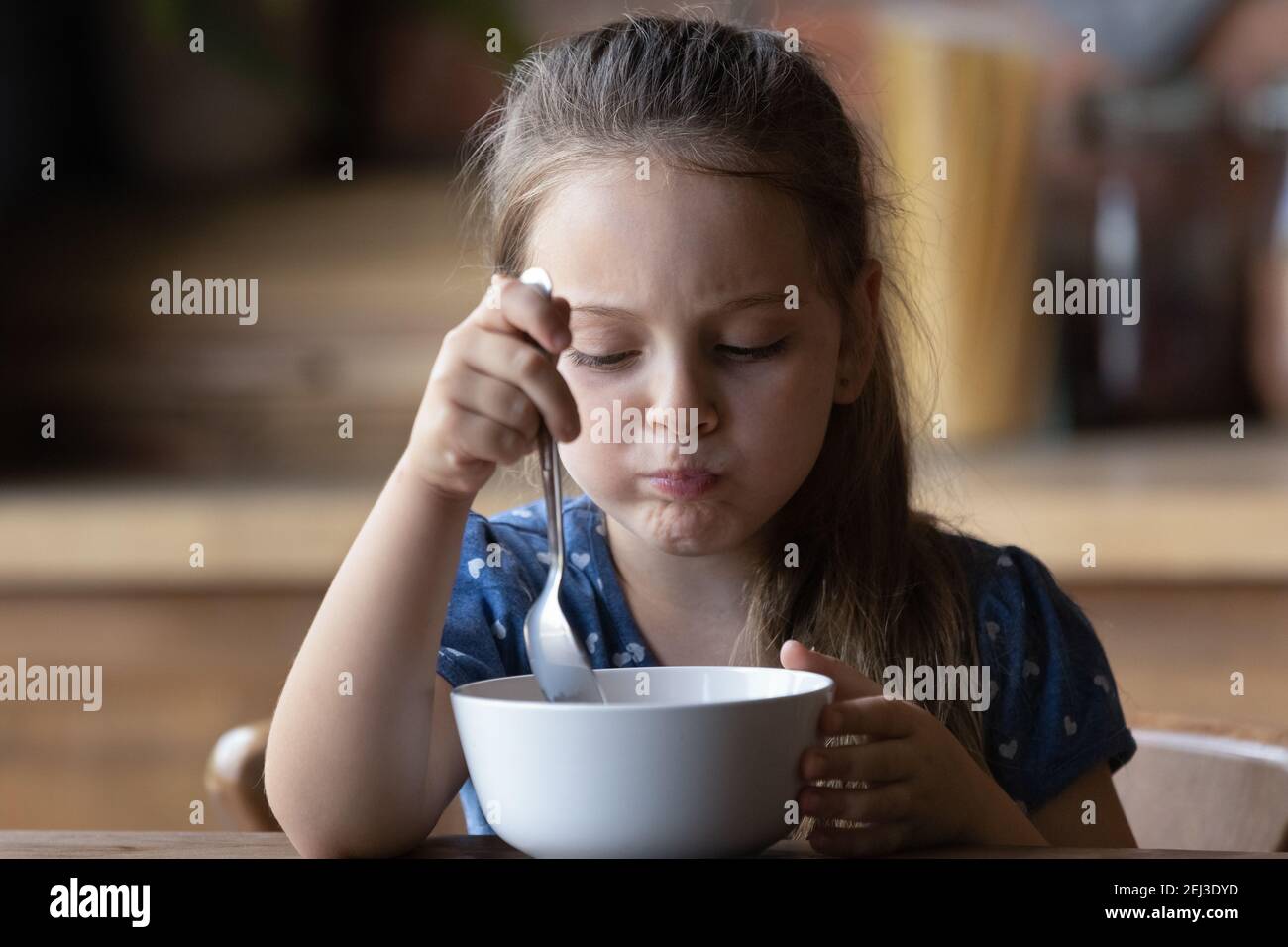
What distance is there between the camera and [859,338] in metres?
1.01

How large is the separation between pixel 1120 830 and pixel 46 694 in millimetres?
1595

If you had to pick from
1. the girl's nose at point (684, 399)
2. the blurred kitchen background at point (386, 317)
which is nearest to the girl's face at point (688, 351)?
the girl's nose at point (684, 399)

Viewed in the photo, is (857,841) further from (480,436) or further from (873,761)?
(480,436)

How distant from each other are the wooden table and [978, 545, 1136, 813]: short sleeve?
1.08 ft

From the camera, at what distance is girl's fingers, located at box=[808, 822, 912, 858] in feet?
2.04

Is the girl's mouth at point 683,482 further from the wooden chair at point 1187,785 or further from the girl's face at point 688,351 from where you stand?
the wooden chair at point 1187,785

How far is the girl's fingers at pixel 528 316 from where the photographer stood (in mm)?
624

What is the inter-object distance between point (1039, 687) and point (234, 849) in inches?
22.8

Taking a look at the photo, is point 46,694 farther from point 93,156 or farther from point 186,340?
point 93,156

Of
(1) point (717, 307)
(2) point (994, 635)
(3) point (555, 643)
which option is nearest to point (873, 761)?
(3) point (555, 643)

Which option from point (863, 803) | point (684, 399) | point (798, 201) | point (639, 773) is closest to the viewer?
point (639, 773)

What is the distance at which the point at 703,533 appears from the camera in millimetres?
854

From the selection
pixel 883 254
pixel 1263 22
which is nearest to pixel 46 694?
pixel 883 254

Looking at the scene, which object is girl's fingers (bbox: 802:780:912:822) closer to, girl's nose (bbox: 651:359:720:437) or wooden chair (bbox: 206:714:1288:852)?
girl's nose (bbox: 651:359:720:437)
